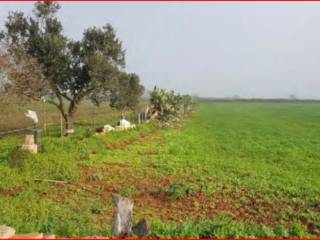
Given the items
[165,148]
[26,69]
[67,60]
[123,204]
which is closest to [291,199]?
[123,204]

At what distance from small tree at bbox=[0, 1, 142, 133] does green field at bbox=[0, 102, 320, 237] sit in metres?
8.20

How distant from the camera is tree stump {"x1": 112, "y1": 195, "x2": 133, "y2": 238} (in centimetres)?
677

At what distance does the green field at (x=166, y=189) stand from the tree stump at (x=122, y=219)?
0.74 m

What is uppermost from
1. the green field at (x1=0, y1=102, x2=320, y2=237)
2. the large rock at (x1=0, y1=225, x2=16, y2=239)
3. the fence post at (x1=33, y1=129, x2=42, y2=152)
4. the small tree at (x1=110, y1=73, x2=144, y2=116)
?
the small tree at (x1=110, y1=73, x2=144, y2=116)

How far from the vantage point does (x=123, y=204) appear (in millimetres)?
6805

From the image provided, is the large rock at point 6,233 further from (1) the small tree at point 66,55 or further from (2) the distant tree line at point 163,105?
(2) the distant tree line at point 163,105

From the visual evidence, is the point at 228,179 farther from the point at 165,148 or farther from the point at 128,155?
the point at 165,148

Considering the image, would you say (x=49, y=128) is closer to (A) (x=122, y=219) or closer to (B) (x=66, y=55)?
(B) (x=66, y=55)

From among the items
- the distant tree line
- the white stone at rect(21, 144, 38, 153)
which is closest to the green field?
the white stone at rect(21, 144, 38, 153)

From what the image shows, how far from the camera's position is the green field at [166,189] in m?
8.29

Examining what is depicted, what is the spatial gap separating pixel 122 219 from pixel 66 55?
2165 centimetres

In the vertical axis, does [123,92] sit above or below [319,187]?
above

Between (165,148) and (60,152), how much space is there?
5397 mm

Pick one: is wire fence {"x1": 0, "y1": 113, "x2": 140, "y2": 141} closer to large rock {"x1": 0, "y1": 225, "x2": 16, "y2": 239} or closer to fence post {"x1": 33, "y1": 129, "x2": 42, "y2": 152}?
fence post {"x1": 33, "y1": 129, "x2": 42, "y2": 152}
